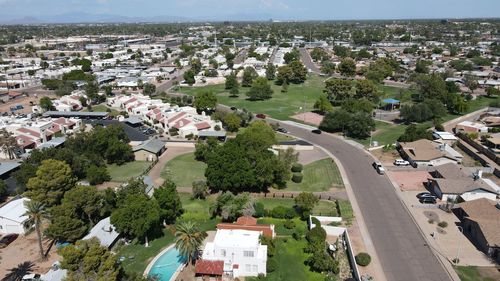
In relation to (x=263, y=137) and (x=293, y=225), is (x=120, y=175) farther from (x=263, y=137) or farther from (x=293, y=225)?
(x=293, y=225)

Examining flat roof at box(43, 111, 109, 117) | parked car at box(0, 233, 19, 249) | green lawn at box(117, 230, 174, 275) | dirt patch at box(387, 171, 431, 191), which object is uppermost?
flat roof at box(43, 111, 109, 117)

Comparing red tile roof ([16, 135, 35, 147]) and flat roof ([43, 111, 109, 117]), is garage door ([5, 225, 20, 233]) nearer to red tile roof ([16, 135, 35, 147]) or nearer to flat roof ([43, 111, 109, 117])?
red tile roof ([16, 135, 35, 147])

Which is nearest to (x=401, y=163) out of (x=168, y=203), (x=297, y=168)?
(x=297, y=168)

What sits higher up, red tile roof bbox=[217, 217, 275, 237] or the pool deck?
red tile roof bbox=[217, 217, 275, 237]

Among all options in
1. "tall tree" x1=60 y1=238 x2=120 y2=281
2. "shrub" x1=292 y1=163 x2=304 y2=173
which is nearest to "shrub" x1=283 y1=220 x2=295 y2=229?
"shrub" x1=292 y1=163 x2=304 y2=173

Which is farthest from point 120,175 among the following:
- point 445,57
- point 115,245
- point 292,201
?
point 445,57

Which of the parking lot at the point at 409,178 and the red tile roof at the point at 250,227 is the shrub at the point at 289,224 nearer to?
the red tile roof at the point at 250,227
